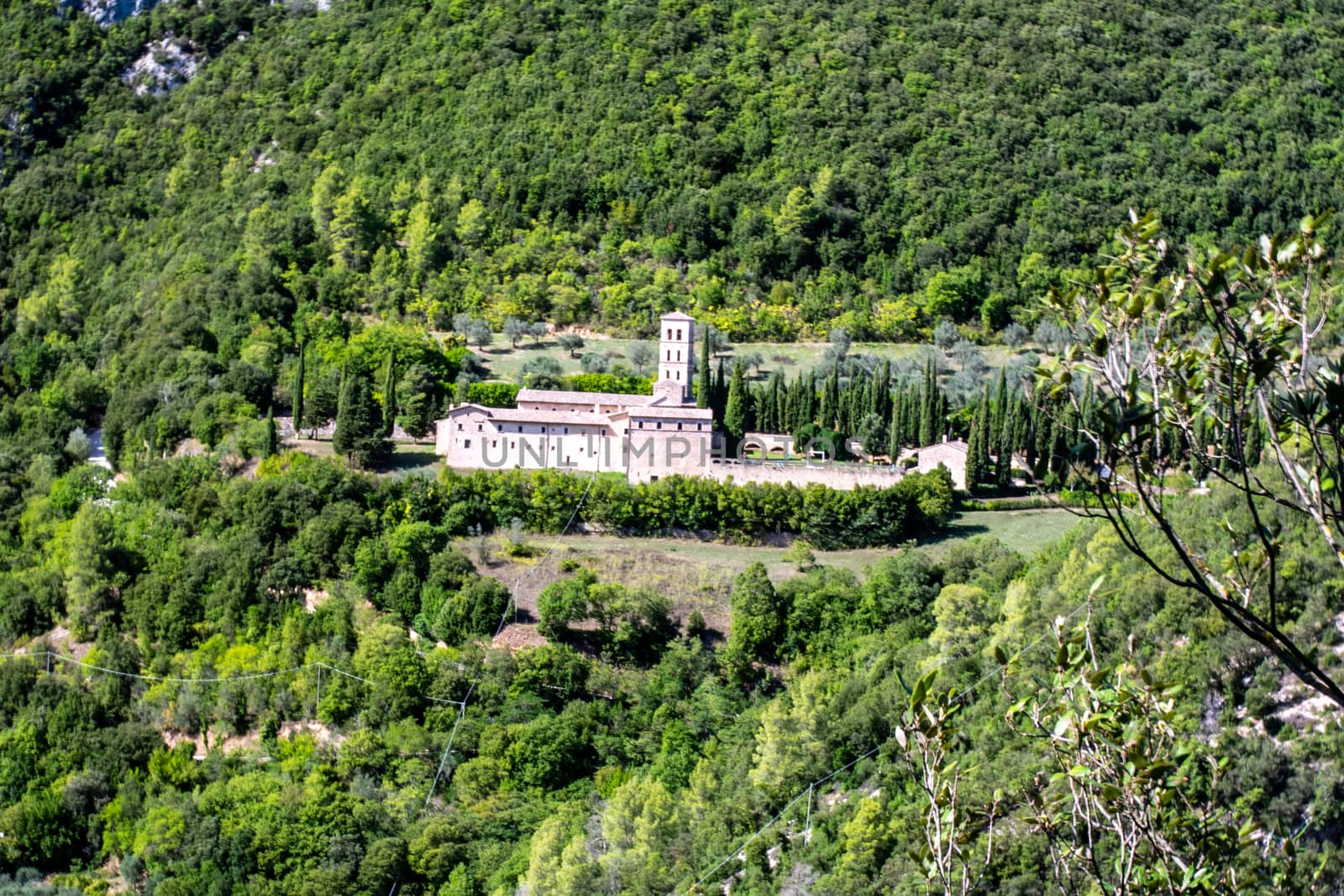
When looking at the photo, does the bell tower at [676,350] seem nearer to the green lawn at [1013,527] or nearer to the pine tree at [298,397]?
the green lawn at [1013,527]

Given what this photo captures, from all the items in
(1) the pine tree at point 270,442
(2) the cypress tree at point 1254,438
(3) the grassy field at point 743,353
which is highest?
(2) the cypress tree at point 1254,438

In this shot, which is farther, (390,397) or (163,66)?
(163,66)

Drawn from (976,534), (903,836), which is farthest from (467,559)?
(903,836)

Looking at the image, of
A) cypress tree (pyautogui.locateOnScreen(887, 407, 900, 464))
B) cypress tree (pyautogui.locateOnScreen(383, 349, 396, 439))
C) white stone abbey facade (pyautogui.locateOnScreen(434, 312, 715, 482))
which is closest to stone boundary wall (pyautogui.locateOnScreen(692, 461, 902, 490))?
white stone abbey facade (pyautogui.locateOnScreen(434, 312, 715, 482))

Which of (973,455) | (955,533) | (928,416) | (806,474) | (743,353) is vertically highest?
(743,353)

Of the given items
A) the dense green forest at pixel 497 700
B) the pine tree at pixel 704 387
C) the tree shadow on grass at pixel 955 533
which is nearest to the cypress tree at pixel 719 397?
the pine tree at pixel 704 387

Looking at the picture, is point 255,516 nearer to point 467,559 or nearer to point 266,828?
point 467,559

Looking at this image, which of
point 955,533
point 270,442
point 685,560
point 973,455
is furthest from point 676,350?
point 270,442

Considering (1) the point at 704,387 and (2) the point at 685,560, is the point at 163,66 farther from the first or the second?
(2) the point at 685,560
